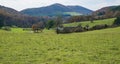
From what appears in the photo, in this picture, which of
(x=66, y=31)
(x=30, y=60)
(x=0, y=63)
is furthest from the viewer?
(x=66, y=31)

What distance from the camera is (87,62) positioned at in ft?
57.1

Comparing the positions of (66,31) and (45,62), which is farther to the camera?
(66,31)

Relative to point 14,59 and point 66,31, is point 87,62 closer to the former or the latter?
point 14,59

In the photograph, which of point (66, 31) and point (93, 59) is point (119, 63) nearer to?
point (93, 59)

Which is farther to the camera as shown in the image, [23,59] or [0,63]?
[23,59]

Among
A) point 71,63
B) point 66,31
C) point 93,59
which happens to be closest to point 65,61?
point 71,63

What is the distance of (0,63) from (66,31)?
55.8 meters

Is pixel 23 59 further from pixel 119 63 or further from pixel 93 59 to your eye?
pixel 119 63

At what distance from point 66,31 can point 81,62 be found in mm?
54888

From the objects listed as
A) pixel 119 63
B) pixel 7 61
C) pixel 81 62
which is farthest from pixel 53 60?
pixel 119 63

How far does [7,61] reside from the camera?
1734 centimetres

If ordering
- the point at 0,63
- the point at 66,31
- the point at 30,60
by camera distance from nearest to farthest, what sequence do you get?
1. the point at 0,63
2. the point at 30,60
3. the point at 66,31

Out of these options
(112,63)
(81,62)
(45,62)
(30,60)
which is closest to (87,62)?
(81,62)

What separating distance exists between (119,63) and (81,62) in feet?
8.23
